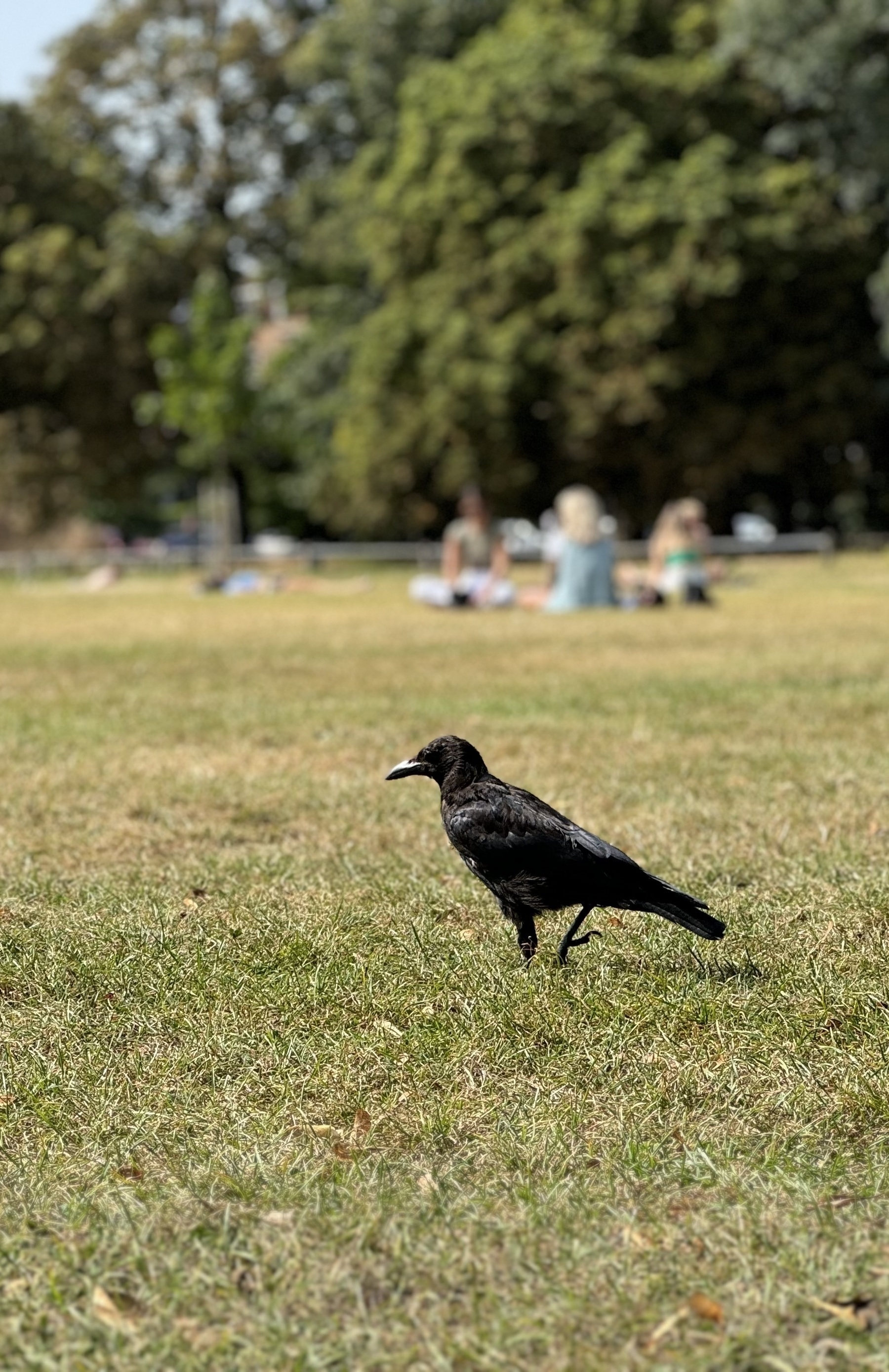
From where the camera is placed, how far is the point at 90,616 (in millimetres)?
23781

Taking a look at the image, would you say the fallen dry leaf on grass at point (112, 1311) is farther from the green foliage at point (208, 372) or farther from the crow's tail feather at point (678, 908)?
the green foliage at point (208, 372)

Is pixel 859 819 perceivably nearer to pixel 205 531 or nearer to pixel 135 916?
pixel 135 916

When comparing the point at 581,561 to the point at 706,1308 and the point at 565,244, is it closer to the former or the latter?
the point at 706,1308

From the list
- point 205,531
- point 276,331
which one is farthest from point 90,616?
point 276,331

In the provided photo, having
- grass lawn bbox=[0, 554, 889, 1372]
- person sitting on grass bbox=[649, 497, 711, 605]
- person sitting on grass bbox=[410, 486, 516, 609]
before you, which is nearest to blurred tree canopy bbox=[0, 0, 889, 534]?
person sitting on grass bbox=[649, 497, 711, 605]

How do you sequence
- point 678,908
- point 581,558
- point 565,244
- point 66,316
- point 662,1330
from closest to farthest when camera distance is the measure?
point 662,1330
point 678,908
point 581,558
point 565,244
point 66,316

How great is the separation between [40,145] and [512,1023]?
46763 mm

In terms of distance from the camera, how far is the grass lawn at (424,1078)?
272 centimetres

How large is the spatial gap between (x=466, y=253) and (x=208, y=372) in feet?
26.4

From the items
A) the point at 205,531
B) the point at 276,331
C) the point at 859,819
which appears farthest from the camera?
the point at 276,331

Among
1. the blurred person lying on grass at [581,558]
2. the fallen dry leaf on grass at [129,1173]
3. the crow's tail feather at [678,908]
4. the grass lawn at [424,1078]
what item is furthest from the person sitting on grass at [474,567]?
the fallen dry leaf on grass at [129,1173]

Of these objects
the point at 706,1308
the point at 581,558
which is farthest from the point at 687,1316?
the point at 581,558

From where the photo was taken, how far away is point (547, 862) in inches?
167

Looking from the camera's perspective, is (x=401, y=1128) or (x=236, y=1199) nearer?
(x=236, y=1199)
